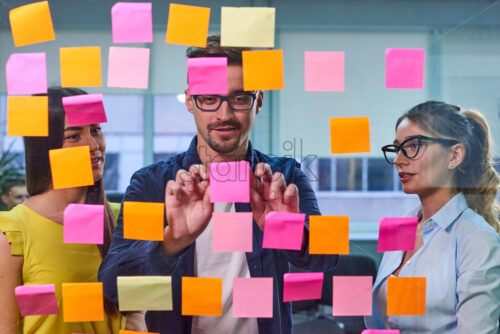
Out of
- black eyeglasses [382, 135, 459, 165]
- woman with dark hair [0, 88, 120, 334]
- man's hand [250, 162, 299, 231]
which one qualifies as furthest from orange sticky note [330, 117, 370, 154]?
woman with dark hair [0, 88, 120, 334]

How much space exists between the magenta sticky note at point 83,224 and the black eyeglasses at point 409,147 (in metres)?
0.86

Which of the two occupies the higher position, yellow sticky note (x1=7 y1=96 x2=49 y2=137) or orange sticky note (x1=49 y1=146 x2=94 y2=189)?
yellow sticky note (x1=7 y1=96 x2=49 y2=137)

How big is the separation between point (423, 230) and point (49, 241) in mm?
1089

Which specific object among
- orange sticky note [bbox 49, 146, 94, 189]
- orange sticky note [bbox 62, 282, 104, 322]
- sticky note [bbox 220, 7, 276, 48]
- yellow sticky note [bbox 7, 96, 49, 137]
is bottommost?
orange sticky note [bbox 62, 282, 104, 322]

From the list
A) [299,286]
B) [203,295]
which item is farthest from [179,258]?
[299,286]

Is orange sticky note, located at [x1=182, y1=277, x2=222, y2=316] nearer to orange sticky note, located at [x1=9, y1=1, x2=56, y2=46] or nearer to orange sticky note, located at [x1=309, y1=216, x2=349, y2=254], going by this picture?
orange sticky note, located at [x1=309, y1=216, x2=349, y2=254]

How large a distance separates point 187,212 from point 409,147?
2.24ft

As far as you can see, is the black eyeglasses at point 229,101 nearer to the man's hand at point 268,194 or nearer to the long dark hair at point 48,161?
the man's hand at point 268,194

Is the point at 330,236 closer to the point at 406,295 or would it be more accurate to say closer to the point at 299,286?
the point at 299,286

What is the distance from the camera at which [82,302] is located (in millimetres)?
1399

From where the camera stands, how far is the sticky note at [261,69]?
4.52ft

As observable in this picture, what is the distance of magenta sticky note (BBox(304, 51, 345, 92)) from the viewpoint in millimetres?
1432

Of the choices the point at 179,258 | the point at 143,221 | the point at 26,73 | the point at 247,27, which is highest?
the point at 247,27

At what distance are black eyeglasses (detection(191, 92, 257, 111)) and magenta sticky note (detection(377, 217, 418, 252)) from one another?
524 millimetres
